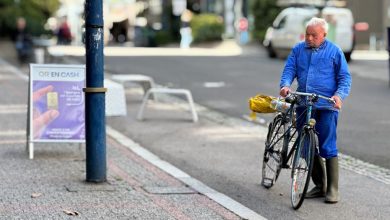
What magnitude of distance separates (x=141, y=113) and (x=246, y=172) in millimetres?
4947

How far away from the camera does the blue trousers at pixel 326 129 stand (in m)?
8.13

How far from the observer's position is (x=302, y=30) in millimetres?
30766

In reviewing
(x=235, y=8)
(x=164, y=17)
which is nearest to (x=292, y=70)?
(x=235, y=8)

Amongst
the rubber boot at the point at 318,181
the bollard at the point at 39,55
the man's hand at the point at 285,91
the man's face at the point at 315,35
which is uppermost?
the man's face at the point at 315,35

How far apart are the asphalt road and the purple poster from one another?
3637 mm

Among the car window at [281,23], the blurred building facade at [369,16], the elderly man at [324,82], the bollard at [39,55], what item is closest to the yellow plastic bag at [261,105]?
the elderly man at [324,82]

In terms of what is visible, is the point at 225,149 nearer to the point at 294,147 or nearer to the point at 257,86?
the point at 294,147

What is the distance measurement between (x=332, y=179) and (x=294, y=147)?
46 cm

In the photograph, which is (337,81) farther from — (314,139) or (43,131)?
(43,131)

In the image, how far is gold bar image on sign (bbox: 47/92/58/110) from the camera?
10.3 meters

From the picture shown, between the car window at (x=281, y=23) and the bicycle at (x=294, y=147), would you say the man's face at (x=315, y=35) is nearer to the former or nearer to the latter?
the bicycle at (x=294, y=147)

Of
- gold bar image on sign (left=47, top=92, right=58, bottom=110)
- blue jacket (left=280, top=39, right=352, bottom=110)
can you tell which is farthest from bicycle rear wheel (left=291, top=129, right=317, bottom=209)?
gold bar image on sign (left=47, top=92, right=58, bottom=110)

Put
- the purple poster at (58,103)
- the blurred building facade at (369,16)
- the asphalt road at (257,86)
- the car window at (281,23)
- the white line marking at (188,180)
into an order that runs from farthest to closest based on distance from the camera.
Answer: the blurred building facade at (369,16)
the car window at (281,23)
the asphalt road at (257,86)
the purple poster at (58,103)
the white line marking at (188,180)

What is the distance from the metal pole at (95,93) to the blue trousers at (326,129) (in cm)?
201
